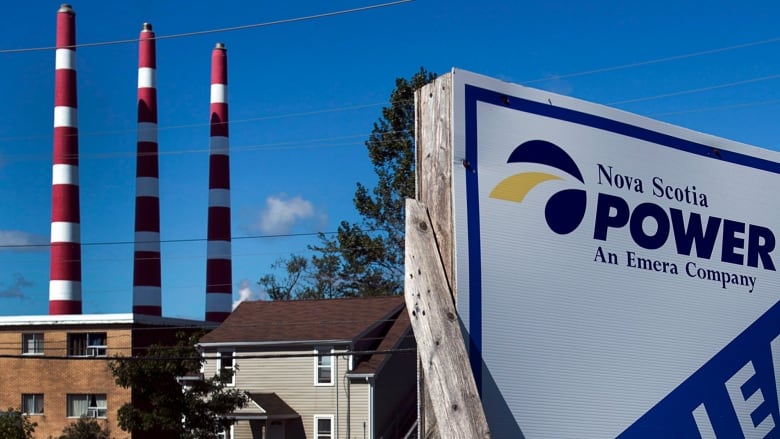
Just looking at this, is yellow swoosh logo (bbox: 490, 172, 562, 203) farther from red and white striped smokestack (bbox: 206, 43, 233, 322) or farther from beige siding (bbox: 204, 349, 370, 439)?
red and white striped smokestack (bbox: 206, 43, 233, 322)

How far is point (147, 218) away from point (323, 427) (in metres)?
18.8

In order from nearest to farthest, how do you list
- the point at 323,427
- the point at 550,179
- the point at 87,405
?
the point at 550,179 → the point at 323,427 → the point at 87,405

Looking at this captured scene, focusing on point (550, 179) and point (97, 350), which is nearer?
point (550, 179)

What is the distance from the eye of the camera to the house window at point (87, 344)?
138 feet

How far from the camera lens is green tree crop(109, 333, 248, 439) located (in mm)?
31328

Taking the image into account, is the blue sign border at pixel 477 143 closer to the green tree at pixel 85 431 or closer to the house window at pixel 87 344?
the green tree at pixel 85 431

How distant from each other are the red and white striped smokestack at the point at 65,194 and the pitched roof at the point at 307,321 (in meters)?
10.9

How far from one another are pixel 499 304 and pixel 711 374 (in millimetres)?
1286

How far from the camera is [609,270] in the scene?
4.54 metres

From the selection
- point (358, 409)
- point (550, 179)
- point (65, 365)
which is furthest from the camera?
point (65, 365)

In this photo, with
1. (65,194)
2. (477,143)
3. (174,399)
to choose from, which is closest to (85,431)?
(174,399)

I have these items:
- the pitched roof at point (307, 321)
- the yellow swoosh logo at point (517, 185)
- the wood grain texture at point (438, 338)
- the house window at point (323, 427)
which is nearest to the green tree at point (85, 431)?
the pitched roof at point (307, 321)

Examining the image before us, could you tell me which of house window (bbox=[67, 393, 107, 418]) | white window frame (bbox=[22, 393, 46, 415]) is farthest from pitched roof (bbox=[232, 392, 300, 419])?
white window frame (bbox=[22, 393, 46, 415])

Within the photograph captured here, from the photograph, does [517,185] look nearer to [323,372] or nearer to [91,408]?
[323,372]
